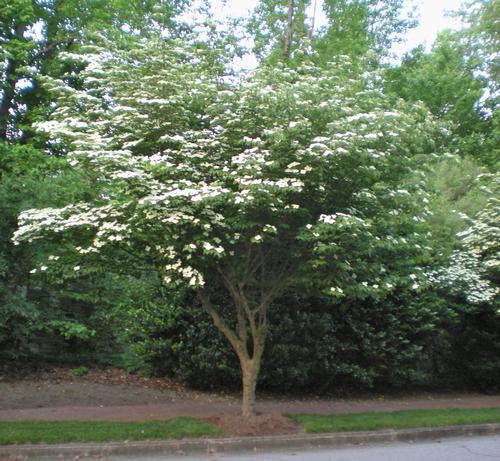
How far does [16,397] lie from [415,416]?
733 cm

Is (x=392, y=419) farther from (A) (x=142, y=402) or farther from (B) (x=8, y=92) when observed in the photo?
(B) (x=8, y=92)

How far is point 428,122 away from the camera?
8.92m

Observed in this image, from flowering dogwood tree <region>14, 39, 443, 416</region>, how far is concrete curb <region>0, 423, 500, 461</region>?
0.91m

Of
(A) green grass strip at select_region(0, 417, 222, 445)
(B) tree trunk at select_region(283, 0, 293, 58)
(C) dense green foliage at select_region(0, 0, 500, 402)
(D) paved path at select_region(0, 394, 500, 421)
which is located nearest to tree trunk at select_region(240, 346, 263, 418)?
(A) green grass strip at select_region(0, 417, 222, 445)

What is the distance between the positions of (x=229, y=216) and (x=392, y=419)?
5207 millimetres

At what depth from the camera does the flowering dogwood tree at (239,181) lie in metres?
7.34

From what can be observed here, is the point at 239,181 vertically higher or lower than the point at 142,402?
higher

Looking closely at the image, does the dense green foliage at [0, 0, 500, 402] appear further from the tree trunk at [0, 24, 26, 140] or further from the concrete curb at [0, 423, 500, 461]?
the concrete curb at [0, 423, 500, 461]

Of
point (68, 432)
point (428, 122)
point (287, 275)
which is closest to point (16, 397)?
point (68, 432)

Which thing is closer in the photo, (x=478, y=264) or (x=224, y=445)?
(x=224, y=445)

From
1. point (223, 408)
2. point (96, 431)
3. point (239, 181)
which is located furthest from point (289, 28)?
point (96, 431)

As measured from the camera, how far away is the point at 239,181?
7.16 meters

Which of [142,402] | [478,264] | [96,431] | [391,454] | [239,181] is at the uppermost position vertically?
[478,264]

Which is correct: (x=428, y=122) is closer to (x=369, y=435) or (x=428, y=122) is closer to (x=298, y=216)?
(x=298, y=216)
